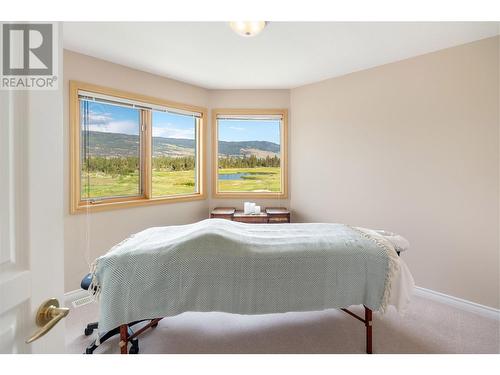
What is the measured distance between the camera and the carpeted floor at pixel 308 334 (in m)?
1.85

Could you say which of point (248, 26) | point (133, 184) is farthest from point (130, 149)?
point (248, 26)

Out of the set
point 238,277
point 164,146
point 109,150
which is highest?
point 164,146

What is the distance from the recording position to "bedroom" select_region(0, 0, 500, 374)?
717 millimetres

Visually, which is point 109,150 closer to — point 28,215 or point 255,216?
point 255,216

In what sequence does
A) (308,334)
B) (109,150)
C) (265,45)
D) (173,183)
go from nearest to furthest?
(308,334) < (265,45) < (109,150) < (173,183)

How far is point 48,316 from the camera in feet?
2.20

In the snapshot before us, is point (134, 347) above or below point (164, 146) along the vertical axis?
below

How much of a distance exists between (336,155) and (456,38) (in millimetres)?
1546

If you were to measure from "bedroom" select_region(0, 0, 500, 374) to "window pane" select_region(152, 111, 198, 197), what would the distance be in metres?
0.02

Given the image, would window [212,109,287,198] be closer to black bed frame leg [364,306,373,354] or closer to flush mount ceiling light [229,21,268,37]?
flush mount ceiling light [229,21,268,37]

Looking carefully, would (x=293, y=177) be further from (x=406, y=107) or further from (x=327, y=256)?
(x=327, y=256)

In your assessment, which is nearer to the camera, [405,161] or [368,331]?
[368,331]

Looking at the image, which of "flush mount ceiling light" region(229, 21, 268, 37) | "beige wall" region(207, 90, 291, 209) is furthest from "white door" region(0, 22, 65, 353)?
"beige wall" region(207, 90, 291, 209)

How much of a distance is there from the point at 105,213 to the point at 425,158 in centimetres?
340
